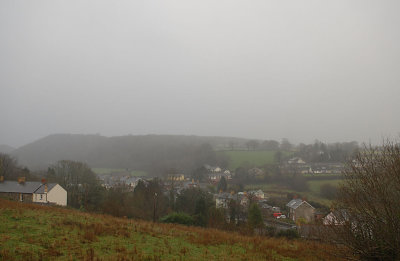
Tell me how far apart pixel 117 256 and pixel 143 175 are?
204 feet

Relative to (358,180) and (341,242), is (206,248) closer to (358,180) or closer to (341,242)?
(341,242)

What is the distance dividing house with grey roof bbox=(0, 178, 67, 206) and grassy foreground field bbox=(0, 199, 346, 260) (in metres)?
20.9

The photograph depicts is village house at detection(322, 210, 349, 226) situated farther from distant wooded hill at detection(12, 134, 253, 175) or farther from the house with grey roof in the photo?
distant wooded hill at detection(12, 134, 253, 175)


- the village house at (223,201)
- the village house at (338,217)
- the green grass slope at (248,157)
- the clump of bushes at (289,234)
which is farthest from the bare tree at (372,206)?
the green grass slope at (248,157)

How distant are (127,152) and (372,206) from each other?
79.6 m

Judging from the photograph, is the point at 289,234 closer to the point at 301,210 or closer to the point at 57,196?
the point at 301,210

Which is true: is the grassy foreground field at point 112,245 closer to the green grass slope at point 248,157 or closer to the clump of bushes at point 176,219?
the clump of bushes at point 176,219

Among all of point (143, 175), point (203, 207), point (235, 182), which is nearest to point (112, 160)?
point (143, 175)

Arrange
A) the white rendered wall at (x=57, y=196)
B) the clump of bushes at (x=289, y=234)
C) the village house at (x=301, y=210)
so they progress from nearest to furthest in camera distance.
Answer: the clump of bushes at (x=289, y=234) < the white rendered wall at (x=57, y=196) < the village house at (x=301, y=210)

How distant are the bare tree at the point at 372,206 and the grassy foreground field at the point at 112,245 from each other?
1341mm

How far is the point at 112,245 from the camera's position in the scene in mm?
8953

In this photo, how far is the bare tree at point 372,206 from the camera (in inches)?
290

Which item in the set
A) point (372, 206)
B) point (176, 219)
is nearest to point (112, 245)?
point (372, 206)

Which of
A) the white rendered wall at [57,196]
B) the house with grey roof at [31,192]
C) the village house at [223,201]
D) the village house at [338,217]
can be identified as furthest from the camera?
the village house at [223,201]
